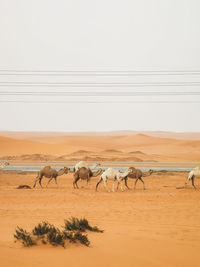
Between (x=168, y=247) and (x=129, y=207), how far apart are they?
242 inches

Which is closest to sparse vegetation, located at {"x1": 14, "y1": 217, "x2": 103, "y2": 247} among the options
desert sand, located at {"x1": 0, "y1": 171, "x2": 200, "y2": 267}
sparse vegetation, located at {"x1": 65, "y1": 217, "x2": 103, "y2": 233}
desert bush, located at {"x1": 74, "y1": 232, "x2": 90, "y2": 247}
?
desert bush, located at {"x1": 74, "y1": 232, "x2": 90, "y2": 247}

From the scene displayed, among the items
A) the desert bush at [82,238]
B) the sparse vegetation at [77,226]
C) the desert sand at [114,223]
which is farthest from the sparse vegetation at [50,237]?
the sparse vegetation at [77,226]

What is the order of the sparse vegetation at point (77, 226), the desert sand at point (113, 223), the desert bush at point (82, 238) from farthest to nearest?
the sparse vegetation at point (77, 226), the desert bush at point (82, 238), the desert sand at point (113, 223)

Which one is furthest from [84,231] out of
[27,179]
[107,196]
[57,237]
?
[27,179]

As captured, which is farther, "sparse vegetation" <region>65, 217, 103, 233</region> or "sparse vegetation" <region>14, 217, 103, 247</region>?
"sparse vegetation" <region>65, 217, 103, 233</region>

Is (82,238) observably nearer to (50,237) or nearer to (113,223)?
(50,237)

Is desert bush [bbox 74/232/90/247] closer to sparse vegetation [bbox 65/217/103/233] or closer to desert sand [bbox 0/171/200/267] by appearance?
desert sand [bbox 0/171/200/267]

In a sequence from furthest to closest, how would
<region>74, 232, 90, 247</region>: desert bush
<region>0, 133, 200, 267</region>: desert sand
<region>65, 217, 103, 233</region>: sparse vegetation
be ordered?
<region>65, 217, 103, 233</region>: sparse vegetation → <region>74, 232, 90, 247</region>: desert bush → <region>0, 133, 200, 267</region>: desert sand

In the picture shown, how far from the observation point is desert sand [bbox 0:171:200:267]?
7.30 metres

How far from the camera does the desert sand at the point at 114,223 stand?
7305 millimetres

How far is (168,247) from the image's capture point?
8.55m

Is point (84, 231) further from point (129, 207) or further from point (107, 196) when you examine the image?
point (107, 196)

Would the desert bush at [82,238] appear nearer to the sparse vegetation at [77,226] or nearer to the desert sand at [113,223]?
the desert sand at [113,223]

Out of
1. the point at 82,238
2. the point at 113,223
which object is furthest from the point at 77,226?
the point at 113,223
